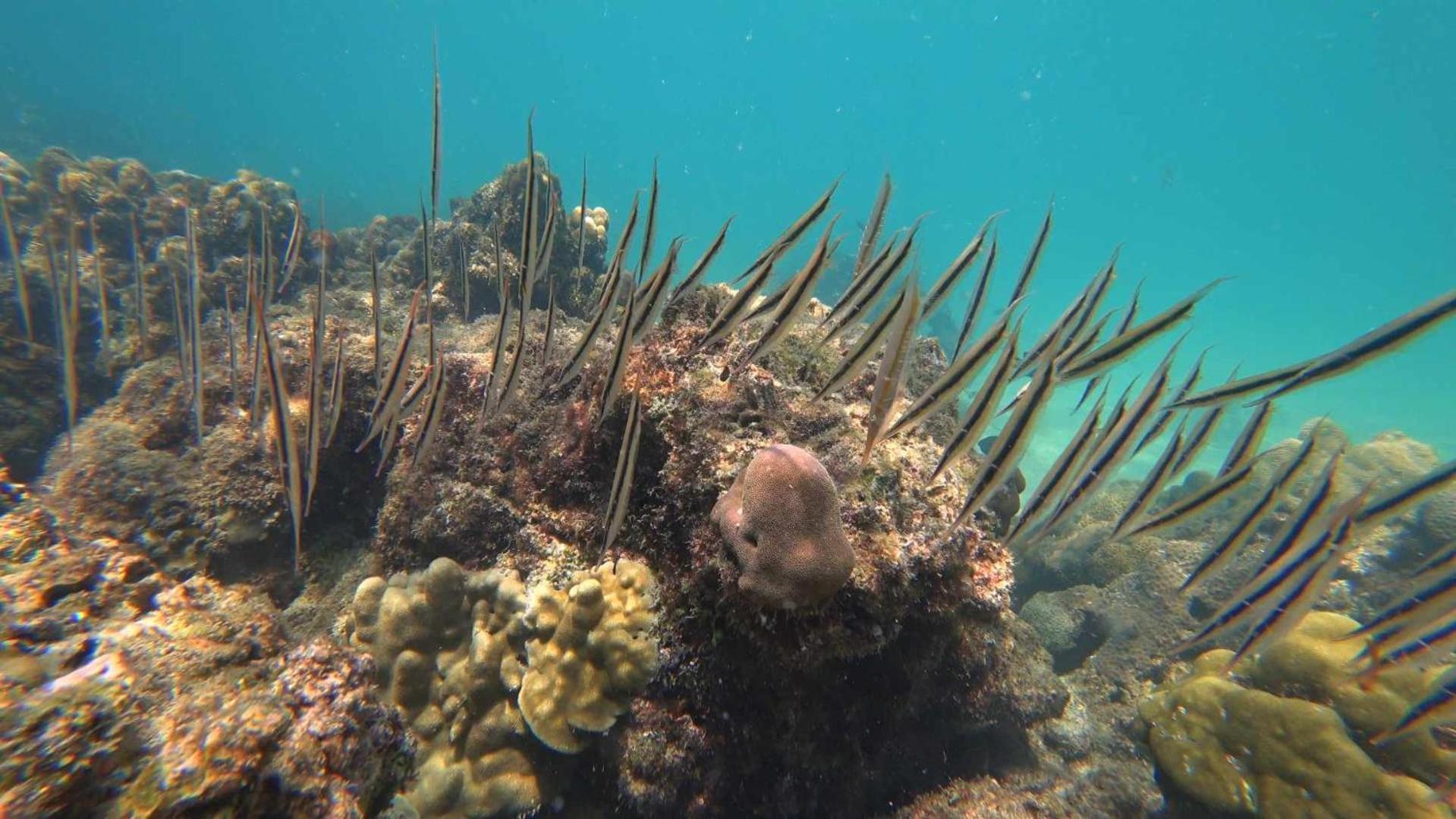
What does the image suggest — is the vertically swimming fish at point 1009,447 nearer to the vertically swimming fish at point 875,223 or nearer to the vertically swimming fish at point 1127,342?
the vertically swimming fish at point 1127,342

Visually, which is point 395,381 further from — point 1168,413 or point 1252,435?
point 1252,435

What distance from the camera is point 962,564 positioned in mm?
3678

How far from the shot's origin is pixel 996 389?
2.42 meters

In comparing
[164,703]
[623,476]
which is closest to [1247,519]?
[623,476]

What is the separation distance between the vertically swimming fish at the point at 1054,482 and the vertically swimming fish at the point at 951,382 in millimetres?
513

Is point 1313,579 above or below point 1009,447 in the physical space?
below

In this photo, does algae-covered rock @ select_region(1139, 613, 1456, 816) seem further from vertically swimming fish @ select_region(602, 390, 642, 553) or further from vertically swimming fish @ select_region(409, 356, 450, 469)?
vertically swimming fish @ select_region(409, 356, 450, 469)

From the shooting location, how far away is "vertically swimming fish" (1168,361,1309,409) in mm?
3059

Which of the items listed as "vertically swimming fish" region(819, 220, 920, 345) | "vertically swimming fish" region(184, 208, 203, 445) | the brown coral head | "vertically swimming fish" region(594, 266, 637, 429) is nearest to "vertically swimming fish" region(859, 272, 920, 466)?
the brown coral head

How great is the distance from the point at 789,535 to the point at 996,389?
126 centimetres

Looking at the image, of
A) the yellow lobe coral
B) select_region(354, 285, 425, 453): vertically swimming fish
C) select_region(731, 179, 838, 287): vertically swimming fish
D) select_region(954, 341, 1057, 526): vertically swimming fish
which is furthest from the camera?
the yellow lobe coral

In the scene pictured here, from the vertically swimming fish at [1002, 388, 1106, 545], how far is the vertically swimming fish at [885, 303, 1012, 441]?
513 mm

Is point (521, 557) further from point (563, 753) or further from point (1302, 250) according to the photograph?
point (1302, 250)

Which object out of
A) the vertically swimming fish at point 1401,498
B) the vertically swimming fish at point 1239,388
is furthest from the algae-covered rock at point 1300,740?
the vertically swimming fish at point 1239,388
